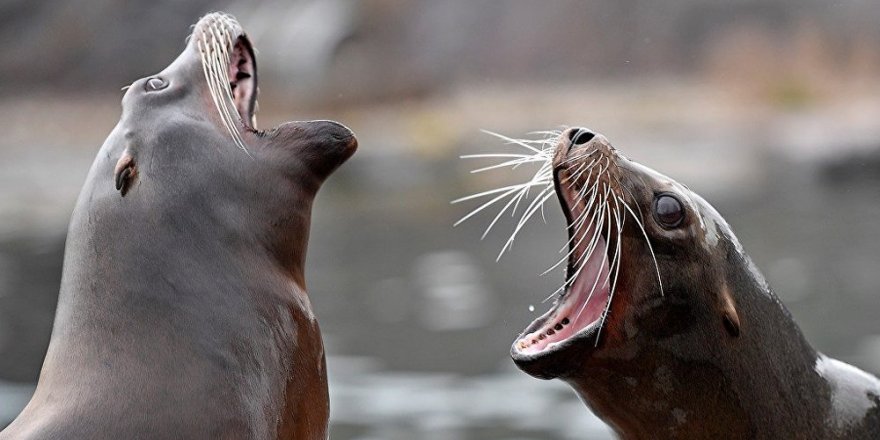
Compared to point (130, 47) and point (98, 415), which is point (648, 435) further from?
point (130, 47)

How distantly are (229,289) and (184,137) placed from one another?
1.81 feet

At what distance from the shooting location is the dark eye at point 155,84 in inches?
180

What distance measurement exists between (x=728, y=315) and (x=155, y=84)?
78.0 inches

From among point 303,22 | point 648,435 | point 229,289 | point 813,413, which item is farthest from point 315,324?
point 303,22

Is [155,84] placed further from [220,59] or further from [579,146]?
[579,146]

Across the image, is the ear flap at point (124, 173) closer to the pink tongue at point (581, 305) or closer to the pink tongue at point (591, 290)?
the pink tongue at point (581, 305)

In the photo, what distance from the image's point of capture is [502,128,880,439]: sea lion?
4117 mm

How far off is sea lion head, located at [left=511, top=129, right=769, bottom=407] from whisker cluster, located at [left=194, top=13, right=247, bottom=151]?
1077mm

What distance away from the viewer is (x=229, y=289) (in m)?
4.13

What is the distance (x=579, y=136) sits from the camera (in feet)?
14.4

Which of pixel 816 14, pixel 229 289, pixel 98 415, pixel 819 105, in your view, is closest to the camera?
pixel 98 415

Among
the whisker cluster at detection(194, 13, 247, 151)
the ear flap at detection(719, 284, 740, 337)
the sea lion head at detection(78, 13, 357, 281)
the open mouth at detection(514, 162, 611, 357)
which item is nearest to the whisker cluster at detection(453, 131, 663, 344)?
the open mouth at detection(514, 162, 611, 357)

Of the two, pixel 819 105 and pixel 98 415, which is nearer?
pixel 98 415

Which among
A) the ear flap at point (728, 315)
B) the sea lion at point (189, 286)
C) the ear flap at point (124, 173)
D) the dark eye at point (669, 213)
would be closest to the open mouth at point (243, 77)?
the sea lion at point (189, 286)
